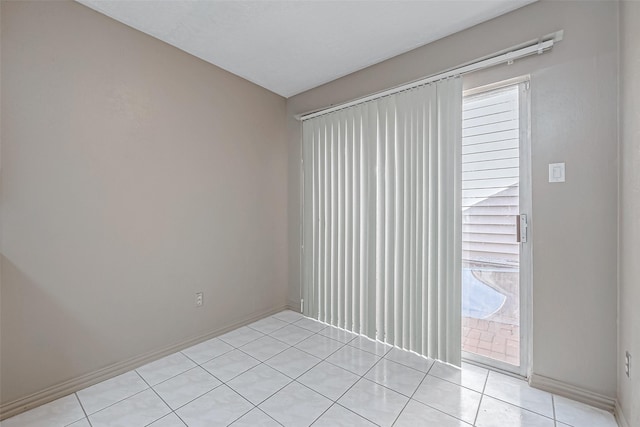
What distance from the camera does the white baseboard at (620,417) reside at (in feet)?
4.71

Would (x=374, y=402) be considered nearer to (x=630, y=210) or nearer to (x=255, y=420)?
(x=255, y=420)

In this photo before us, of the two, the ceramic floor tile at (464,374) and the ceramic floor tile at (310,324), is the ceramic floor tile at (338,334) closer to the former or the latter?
the ceramic floor tile at (310,324)

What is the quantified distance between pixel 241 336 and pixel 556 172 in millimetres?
2798

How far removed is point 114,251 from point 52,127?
2.90 feet

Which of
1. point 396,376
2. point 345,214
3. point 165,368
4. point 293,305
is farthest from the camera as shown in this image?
point 293,305

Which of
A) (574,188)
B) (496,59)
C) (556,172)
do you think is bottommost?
(574,188)

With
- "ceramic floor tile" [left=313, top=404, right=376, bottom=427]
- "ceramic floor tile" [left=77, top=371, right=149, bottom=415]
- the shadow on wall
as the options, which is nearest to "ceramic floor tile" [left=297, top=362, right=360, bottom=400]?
"ceramic floor tile" [left=313, top=404, right=376, bottom=427]

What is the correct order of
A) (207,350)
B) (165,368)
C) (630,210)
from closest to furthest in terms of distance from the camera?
(630,210) → (165,368) → (207,350)

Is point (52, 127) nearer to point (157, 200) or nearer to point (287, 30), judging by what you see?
point (157, 200)

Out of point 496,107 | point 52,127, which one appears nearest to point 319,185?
point 496,107

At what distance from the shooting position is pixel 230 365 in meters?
2.15

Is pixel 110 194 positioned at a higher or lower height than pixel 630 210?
higher

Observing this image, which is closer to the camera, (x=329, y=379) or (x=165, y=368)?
(x=329, y=379)

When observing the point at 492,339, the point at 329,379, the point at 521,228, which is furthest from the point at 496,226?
the point at 329,379
